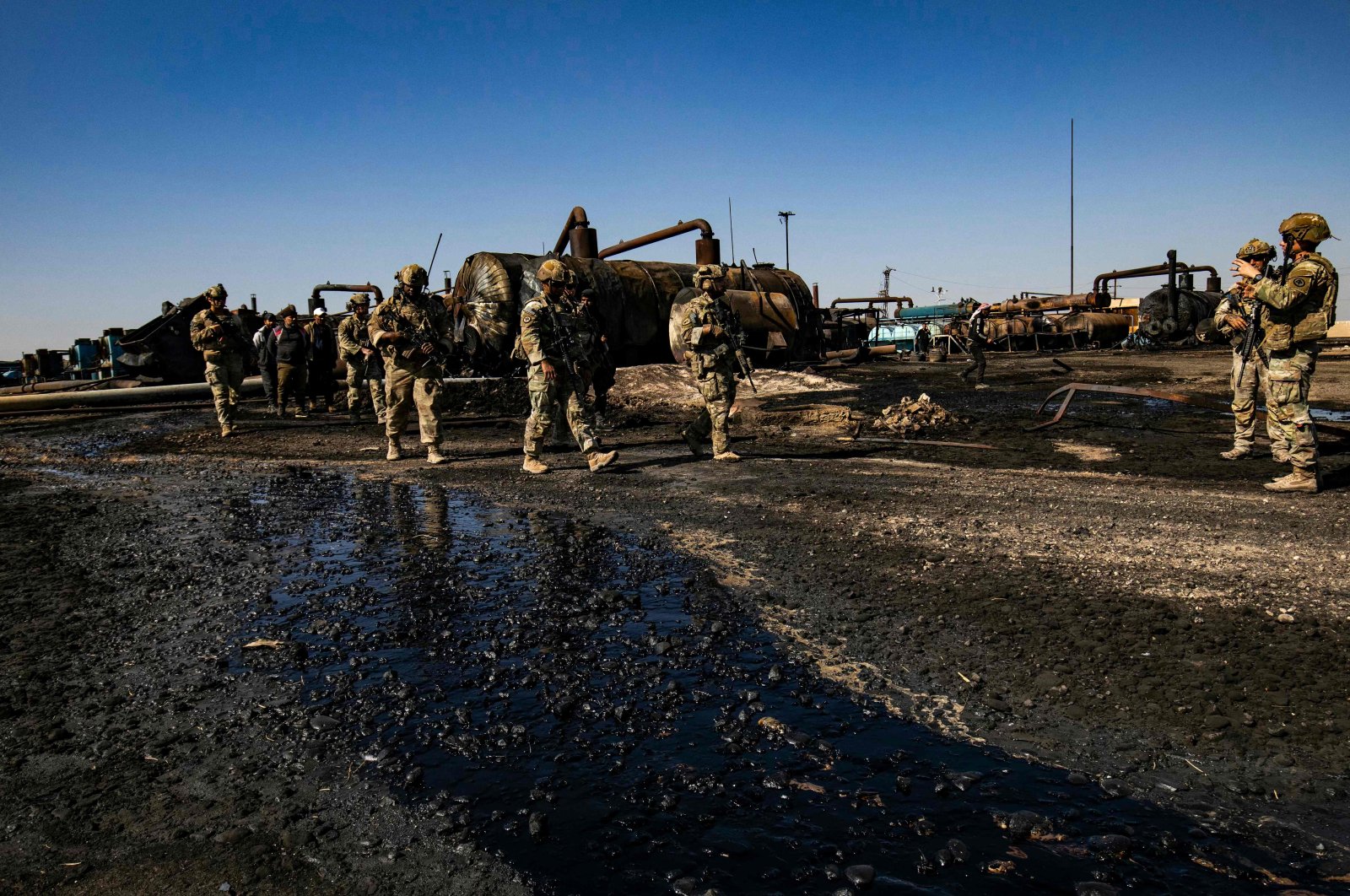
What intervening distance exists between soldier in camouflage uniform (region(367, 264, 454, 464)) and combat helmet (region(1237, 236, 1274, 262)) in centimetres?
781

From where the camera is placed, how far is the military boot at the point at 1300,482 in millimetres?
6293

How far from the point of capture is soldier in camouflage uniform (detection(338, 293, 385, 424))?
12.6m

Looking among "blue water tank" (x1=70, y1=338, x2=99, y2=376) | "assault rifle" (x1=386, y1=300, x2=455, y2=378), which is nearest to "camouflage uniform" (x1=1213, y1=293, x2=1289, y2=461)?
"assault rifle" (x1=386, y1=300, x2=455, y2=378)

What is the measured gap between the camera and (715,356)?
8539mm

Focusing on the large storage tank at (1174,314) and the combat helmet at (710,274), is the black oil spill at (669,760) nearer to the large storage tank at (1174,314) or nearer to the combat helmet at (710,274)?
the combat helmet at (710,274)

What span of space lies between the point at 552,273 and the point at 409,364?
6.18 ft

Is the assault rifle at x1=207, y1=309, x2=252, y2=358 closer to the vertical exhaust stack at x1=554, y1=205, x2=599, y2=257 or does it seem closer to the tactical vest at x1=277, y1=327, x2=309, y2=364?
the tactical vest at x1=277, y1=327, x2=309, y2=364

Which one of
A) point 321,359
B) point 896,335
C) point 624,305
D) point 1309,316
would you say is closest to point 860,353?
→ point 896,335

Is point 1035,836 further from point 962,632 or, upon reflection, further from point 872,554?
point 872,554

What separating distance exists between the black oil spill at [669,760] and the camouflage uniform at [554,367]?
380 cm

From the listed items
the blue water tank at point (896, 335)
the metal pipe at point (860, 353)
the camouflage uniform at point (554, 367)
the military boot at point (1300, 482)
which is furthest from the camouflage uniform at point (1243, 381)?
the blue water tank at point (896, 335)

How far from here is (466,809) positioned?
2568 millimetres

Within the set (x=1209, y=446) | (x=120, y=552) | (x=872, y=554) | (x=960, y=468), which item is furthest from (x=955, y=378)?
(x=120, y=552)

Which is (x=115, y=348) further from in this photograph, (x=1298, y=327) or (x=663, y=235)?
(x=1298, y=327)
